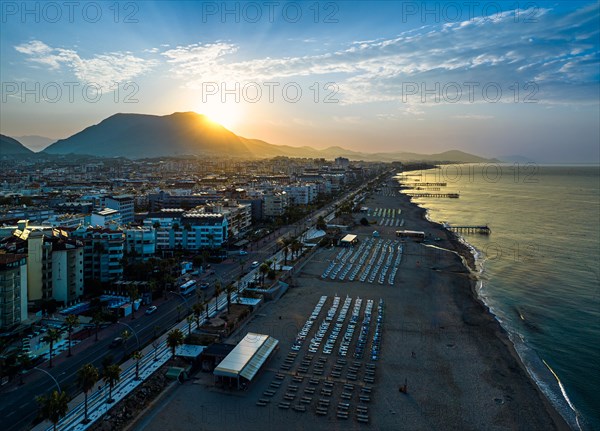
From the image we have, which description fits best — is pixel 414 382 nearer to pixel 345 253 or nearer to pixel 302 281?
pixel 302 281

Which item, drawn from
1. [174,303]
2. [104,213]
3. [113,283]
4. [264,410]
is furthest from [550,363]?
[104,213]

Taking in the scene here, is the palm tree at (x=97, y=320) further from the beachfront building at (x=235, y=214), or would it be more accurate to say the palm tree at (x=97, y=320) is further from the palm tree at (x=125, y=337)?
the beachfront building at (x=235, y=214)

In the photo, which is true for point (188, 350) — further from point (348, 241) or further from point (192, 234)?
point (348, 241)

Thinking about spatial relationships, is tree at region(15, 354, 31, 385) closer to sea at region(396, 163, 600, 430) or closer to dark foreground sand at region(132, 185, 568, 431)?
dark foreground sand at region(132, 185, 568, 431)

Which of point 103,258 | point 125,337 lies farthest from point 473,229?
point 125,337

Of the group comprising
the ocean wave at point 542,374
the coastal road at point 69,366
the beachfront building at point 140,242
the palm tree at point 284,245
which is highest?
the beachfront building at point 140,242

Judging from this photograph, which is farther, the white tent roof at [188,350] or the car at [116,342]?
the car at [116,342]

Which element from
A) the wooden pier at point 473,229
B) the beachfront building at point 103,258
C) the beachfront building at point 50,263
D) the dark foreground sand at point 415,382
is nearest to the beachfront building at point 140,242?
the beachfront building at point 103,258

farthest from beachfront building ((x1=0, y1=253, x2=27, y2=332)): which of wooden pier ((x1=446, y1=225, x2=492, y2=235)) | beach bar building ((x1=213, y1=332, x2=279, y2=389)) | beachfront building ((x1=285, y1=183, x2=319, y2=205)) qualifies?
beachfront building ((x1=285, y1=183, x2=319, y2=205))
